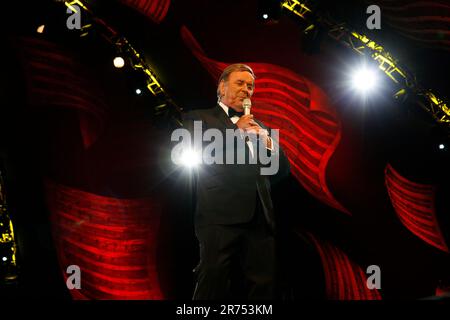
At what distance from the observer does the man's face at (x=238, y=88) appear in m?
2.33

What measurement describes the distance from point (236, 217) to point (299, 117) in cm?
233

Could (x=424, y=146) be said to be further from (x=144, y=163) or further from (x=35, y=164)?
(x=35, y=164)

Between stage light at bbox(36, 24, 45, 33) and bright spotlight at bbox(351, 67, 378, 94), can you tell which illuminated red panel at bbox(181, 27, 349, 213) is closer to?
bright spotlight at bbox(351, 67, 378, 94)

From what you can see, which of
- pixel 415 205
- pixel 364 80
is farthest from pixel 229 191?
pixel 415 205

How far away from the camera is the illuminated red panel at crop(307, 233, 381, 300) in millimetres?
3961

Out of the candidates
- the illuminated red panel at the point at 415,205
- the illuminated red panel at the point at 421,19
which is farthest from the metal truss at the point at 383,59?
the illuminated red panel at the point at 415,205

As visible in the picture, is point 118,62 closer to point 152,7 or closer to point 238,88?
point 152,7

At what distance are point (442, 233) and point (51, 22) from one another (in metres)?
4.05

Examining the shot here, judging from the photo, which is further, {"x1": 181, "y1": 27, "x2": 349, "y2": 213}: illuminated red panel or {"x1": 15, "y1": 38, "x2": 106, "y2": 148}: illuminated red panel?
{"x1": 181, "y1": 27, "x2": 349, "y2": 213}: illuminated red panel

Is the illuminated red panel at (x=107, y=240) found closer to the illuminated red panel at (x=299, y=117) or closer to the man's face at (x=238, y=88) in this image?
the illuminated red panel at (x=299, y=117)

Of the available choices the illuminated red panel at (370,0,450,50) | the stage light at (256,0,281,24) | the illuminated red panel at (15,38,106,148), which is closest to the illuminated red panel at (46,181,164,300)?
the illuminated red panel at (15,38,106,148)

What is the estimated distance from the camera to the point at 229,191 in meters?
2.10
